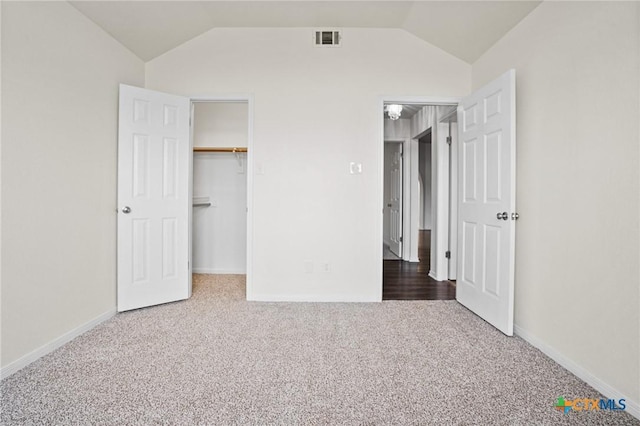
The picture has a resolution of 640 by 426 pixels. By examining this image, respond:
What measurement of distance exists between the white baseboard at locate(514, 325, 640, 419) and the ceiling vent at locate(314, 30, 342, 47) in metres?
2.94

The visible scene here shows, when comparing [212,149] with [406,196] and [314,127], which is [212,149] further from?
[406,196]

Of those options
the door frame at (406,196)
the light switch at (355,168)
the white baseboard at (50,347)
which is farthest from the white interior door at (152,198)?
Answer: the door frame at (406,196)

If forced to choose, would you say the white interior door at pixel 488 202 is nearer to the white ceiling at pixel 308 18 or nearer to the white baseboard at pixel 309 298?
the white ceiling at pixel 308 18

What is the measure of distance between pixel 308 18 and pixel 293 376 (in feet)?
9.58

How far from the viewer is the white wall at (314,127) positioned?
3.02m

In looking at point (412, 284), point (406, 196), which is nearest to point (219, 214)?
point (412, 284)

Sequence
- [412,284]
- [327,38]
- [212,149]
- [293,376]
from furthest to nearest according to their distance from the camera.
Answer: [212,149], [412,284], [327,38], [293,376]

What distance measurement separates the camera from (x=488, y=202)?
250cm

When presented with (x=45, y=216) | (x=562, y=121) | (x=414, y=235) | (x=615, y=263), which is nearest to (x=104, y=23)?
(x=45, y=216)

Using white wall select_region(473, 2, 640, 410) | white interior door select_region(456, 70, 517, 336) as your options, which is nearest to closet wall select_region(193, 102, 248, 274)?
white interior door select_region(456, 70, 517, 336)

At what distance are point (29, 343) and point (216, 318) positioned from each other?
114 cm

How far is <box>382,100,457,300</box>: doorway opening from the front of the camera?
12.0 feet

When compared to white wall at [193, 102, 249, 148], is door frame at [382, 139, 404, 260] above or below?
below

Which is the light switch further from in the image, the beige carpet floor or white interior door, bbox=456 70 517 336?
the beige carpet floor
